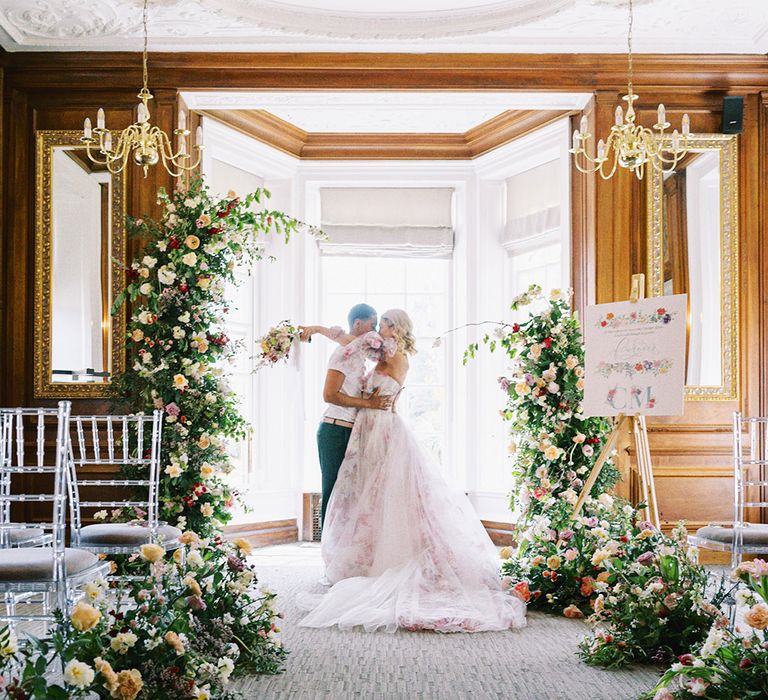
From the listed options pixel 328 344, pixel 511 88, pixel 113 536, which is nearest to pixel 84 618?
pixel 113 536

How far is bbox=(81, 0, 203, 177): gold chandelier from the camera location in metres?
4.77

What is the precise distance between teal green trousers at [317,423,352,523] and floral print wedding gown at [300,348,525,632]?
0.31m

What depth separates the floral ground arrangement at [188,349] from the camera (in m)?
5.89

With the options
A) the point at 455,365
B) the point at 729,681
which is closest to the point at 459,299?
the point at 455,365

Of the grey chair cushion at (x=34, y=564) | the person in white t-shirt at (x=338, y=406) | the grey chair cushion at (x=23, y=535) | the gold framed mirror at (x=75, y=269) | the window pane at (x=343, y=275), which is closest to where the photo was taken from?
the grey chair cushion at (x=34, y=564)

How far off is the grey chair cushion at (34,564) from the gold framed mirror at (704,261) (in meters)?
4.22

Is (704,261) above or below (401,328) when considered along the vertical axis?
above

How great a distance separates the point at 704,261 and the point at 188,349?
11.5ft

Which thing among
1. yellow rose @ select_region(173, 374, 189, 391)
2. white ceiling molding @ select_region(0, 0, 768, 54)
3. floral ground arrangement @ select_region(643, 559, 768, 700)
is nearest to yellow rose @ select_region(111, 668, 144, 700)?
floral ground arrangement @ select_region(643, 559, 768, 700)

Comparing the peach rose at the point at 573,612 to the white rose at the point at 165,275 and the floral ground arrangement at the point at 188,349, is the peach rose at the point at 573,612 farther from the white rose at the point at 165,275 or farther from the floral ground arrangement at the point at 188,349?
the white rose at the point at 165,275

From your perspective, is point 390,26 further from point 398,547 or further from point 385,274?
point 398,547

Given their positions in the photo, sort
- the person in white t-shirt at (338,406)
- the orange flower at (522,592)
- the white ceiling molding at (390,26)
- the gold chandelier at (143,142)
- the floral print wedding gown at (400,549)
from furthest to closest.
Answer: the person in white t-shirt at (338,406) → the white ceiling molding at (390,26) → the orange flower at (522,592) → the gold chandelier at (143,142) → the floral print wedding gown at (400,549)

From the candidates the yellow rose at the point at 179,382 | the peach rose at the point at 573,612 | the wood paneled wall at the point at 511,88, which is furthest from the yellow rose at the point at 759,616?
the yellow rose at the point at 179,382

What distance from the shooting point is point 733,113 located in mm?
6363
